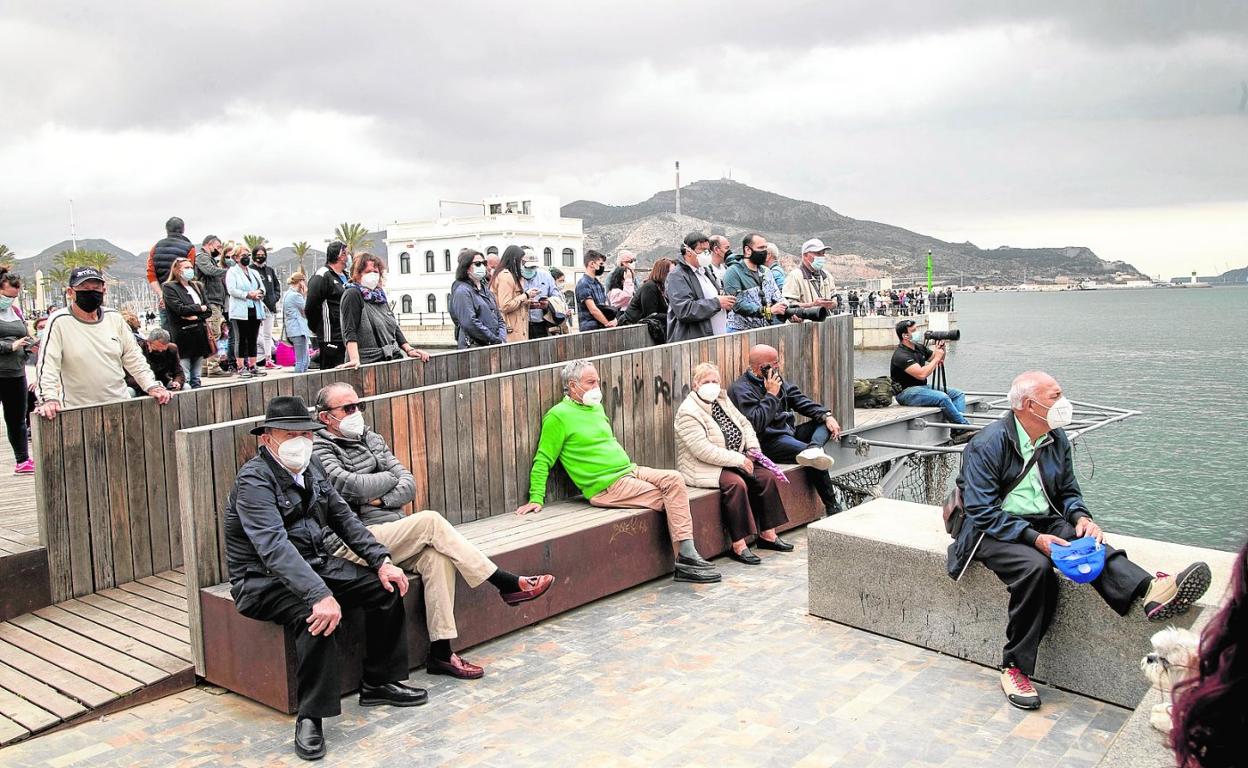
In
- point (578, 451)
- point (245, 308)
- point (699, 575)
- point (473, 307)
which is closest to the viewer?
point (699, 575)

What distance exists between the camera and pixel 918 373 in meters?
12.1

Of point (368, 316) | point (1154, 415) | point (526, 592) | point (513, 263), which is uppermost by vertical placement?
point (513, 263)

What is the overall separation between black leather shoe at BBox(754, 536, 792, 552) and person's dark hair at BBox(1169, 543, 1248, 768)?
232 inches

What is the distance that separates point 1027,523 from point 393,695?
3271 mm

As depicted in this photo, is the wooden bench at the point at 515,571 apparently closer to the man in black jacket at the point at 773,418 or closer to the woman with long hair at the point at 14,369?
the man in black jacket at the point at 773,418

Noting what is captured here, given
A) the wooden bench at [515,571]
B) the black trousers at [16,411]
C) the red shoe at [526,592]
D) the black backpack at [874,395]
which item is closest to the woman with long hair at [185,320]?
the black trousers at [16,411]

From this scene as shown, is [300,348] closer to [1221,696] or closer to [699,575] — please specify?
[699,575]

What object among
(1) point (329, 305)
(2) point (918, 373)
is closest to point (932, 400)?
(2) point (918, 373)

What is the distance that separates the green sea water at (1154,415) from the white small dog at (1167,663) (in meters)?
1.28

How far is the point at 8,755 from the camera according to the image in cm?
421

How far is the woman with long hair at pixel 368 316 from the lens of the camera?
7.93 m

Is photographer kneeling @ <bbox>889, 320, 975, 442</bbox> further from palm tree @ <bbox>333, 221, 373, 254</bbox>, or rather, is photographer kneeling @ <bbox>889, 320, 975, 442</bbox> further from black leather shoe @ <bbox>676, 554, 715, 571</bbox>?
palm tree @ <bbox>333, 221, 373, 254</bbox>

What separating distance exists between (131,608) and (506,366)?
437 cm

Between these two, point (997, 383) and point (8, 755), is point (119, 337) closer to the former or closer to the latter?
point (8, 755)
